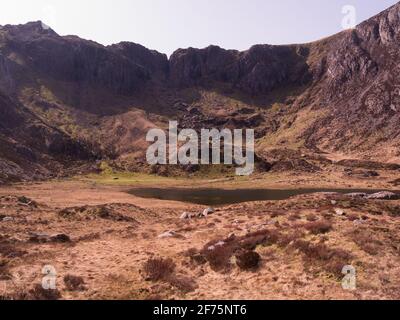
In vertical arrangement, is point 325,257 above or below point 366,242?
below

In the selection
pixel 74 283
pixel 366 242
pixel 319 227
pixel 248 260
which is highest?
pixel 319 227

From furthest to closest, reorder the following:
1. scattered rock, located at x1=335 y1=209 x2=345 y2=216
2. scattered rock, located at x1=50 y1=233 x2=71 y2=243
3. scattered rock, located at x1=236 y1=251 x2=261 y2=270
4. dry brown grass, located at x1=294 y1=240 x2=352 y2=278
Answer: scattered rock, located at x1=335 y1=209 x2=345 y2=216
scattered rock, located at x1=50 y1=233 x2=71 y2=243
scattered rock, located at x1=236 y1=251 x2=261 y2=270
dry brown grass, located at x1=294 y1=240 x2=352 y2=278

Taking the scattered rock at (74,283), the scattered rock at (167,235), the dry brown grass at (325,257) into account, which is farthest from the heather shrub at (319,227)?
the scattered rock at (74,283)

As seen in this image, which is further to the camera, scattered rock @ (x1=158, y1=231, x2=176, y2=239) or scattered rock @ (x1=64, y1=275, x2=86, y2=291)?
scattered rock @ (x1=158, y1=231, x2=176, y2=239)

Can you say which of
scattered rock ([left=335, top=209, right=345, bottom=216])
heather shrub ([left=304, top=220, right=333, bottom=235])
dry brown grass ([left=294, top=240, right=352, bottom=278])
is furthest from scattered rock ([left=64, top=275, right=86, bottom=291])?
scattered rock ([left=335, top=209, right=345, bottom=216])

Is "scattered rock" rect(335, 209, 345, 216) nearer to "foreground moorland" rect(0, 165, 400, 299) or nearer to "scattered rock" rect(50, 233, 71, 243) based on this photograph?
"foreground moorland" rect(0, 165, 400, 299)

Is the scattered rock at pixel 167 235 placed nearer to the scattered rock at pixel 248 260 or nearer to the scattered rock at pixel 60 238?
the scattered rock at pixel 60 238

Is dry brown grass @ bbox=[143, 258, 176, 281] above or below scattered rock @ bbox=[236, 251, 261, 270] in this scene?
below

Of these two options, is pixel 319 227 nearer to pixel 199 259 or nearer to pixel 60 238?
pixel 199 259

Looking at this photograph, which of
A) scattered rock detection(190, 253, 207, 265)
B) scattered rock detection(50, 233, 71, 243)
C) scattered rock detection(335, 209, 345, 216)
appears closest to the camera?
scattered rock detection(190, 253, 207, 265)

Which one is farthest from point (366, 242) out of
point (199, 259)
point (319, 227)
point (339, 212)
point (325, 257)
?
point (339, 212)
